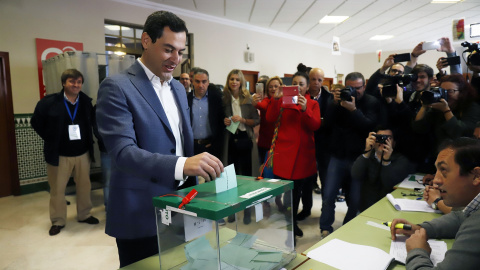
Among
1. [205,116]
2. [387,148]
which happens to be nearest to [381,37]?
[205,116]

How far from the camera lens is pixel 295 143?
2557 millimetres

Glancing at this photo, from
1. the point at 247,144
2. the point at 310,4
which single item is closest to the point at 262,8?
the point at 310,4

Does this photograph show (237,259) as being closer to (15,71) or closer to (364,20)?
(15,71)

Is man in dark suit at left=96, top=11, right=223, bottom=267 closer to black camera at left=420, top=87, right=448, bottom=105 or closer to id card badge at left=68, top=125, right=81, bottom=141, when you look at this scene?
black camera at left=420, top=87, right=448, bottom=105

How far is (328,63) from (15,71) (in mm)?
8607

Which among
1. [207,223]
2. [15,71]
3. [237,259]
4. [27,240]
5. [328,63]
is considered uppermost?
[328,63]

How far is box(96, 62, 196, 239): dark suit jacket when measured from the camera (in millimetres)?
1043

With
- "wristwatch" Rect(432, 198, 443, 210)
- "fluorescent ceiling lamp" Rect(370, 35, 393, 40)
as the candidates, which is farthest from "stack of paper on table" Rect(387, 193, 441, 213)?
"fluorescent ceiling lamp" Rect(370, 35, 393, 40)

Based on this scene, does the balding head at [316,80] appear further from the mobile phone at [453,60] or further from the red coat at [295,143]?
the mobile phone at [453,60]

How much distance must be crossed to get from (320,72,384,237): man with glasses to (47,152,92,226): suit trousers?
2501 mm

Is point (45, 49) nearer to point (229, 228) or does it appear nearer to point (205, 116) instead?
point (205, 116)

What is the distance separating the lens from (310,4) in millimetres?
5758

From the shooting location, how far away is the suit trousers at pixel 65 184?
123 inches

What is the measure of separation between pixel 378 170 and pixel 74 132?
9.46ft
